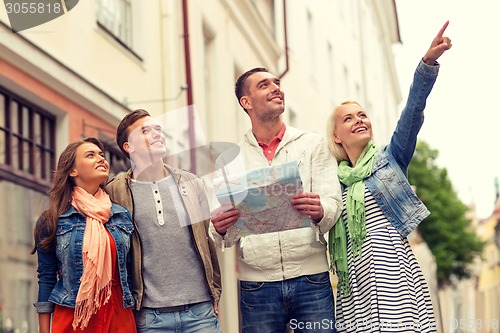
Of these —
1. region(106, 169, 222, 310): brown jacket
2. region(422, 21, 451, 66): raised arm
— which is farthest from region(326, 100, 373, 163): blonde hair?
region(106, 169, 222, 310): brown jacket

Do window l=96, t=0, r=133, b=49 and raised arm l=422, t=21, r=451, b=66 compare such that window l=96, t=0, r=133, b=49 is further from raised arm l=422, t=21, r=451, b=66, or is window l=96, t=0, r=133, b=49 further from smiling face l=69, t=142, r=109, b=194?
raised arm l=422, t=21, r=451, b=66

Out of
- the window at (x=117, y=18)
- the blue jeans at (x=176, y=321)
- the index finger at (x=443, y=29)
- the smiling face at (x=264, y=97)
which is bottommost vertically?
the blue jeans at (x=176, y=321)

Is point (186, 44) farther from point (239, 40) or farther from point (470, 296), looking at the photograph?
point (470, 296)

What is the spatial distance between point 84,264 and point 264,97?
1254mm

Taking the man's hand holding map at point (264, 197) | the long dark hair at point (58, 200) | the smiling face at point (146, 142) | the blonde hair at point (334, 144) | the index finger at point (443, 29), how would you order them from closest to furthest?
the man's hand holding map at point (264, 197) → the long dark hair at point (58, 200) → the index finger at point (443, 29) → the smiling face at point (146, 142) → the blonde hair at point (334, 144)

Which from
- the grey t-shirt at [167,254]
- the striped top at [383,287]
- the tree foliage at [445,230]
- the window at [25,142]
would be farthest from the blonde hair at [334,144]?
the tree foliage at [445,230]

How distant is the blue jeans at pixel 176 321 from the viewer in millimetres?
4379

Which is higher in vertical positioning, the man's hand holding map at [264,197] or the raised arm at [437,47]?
the raised arm at [437,47]

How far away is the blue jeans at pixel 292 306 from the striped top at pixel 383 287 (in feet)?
0.44

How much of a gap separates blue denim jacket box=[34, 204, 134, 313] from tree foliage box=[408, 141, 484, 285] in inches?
1384

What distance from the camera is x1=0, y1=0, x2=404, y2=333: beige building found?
8.45 meters

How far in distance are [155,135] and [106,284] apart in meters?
0.81

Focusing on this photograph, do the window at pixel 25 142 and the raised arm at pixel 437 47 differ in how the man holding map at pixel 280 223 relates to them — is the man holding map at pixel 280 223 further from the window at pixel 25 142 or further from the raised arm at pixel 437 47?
the window at pixel 25 142

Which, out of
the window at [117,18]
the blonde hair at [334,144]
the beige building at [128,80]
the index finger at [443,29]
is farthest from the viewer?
the window at [117,18]
